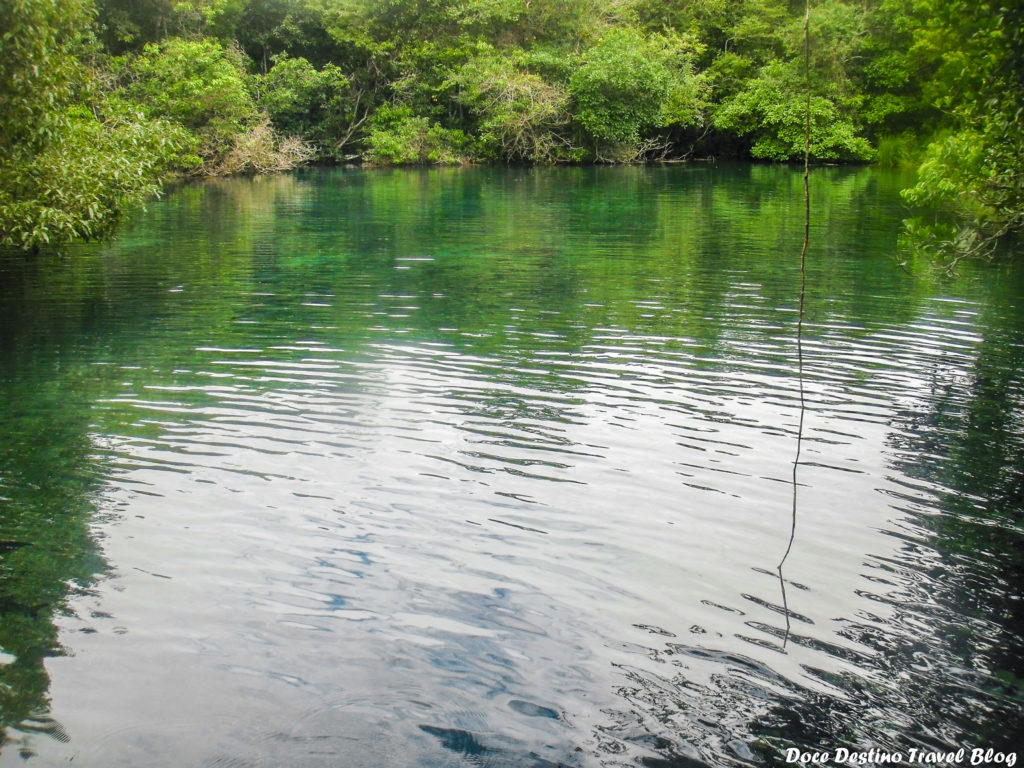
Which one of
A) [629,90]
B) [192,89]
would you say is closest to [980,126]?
[192,89]

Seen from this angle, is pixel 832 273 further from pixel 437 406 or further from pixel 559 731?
pixel 559 731

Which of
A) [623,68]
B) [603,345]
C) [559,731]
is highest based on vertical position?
[623,68]

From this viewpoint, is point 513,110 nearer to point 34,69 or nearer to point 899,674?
point 34,69

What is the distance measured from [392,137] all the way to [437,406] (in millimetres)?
39971

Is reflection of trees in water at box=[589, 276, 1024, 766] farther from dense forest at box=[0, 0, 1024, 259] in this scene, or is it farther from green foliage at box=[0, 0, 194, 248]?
dense forest at box=[0, 0, 1024, 259]

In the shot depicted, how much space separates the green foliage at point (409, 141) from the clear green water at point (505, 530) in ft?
111

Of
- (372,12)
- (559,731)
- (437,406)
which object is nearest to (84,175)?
(437,406)

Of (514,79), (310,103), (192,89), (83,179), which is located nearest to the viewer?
(83,179)

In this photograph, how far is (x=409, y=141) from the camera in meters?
46.2

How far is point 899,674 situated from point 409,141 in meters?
44.5

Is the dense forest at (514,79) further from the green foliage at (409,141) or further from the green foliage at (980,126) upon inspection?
the green foliage at (980,126)

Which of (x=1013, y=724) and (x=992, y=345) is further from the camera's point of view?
(x=992, y=345)

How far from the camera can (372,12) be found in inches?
1861

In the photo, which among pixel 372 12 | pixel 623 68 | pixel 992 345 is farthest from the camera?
pixel 372 12
